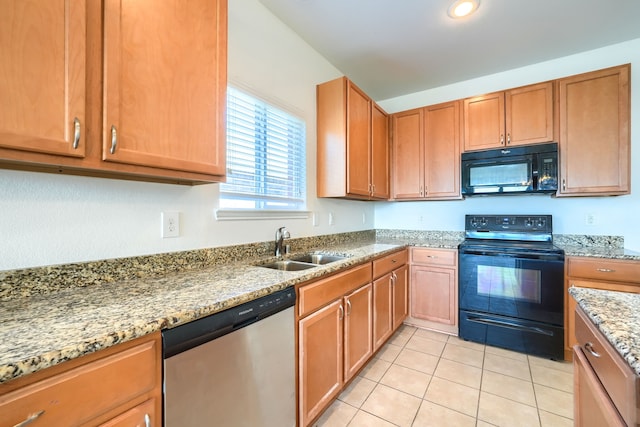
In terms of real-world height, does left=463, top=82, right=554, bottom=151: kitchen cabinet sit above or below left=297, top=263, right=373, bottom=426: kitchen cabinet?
above

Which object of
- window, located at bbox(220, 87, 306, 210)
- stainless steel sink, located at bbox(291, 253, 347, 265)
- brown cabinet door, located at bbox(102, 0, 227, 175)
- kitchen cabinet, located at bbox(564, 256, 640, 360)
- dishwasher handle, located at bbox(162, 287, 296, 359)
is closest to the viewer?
dishwasher handle, located at bbox(162, 287, 296, 359)

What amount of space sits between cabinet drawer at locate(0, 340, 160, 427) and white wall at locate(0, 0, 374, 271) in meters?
0.62

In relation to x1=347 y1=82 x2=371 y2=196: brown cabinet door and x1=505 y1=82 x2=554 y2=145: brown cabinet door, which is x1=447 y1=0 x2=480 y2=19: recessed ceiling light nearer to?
x1=347 y1=82 x2=371 y2=196: brown cabinet door

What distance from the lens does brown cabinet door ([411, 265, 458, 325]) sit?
2674 millimetres

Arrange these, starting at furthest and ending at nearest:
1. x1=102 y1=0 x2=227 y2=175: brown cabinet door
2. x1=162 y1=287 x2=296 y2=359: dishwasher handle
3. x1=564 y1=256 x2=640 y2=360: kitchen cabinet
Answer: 1. x1=564 y1=256 x2=640 y2=360: kitchen cabinet
2. x1=102 y1=0 x2=227 y2=175: brown cabinet door
3. x1=162 y1=287 x2=296 y2=359: dishwasher handle

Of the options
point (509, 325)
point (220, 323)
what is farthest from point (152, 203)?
point (509, 325)

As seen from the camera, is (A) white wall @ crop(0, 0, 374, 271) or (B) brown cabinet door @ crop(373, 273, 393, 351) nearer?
(A) white wall @ crop(0, 0, 374, 271)

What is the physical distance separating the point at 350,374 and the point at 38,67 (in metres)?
2.09

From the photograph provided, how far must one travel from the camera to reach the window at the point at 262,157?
1.77 metres

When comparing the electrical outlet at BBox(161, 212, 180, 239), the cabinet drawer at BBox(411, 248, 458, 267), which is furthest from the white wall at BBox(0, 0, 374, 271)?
the cabinet drawer at BBox(411, 248, 458, 267)

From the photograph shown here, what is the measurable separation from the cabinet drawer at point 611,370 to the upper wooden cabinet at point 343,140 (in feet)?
5.57

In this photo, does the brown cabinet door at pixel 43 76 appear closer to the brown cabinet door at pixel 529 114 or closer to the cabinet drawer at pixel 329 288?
the cabinet drawer at pixel 329 288

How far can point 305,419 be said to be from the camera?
1.41 m

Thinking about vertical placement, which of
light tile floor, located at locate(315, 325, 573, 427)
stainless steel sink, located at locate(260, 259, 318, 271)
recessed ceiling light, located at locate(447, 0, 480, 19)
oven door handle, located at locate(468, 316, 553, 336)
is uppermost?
recessed ceiling light, located at locate(447, 0, 480, 19)
